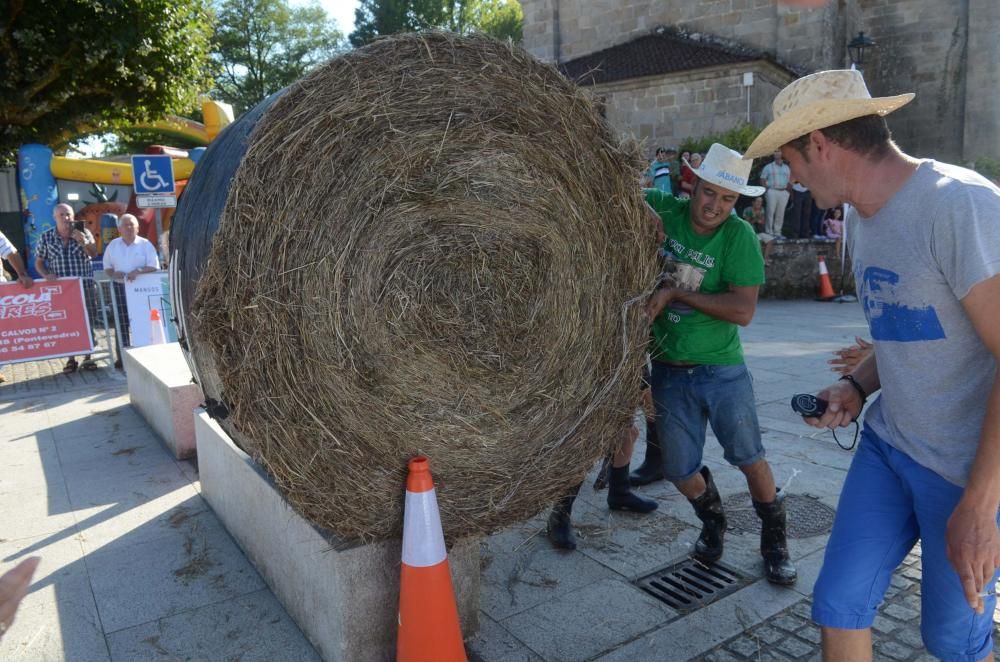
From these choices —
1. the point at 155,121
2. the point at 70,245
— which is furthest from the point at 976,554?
the point at 155,121

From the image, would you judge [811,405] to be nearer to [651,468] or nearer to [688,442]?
[688,442]

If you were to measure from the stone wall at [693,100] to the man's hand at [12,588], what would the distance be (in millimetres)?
19427

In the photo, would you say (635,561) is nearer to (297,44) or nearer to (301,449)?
(301,449)

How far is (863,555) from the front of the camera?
210 cm

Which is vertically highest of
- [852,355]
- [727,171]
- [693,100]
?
[693,100]

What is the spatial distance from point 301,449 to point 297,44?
143 ft

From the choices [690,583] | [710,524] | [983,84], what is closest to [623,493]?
[710,524]

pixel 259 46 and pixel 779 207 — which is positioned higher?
pixel 259 46

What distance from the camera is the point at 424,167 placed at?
2.44 meters

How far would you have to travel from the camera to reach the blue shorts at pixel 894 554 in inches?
77.8

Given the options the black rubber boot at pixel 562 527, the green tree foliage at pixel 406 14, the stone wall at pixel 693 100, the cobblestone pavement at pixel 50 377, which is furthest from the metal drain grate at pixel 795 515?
the green tree foliage at pixel 406 14

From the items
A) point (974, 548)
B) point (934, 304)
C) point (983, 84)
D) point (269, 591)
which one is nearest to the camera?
point (974, 548)

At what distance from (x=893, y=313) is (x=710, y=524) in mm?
1755

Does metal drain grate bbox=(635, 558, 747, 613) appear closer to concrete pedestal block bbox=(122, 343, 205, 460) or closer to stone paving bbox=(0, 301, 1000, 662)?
stone paving bbox=(0, 301, 1000, 662)
